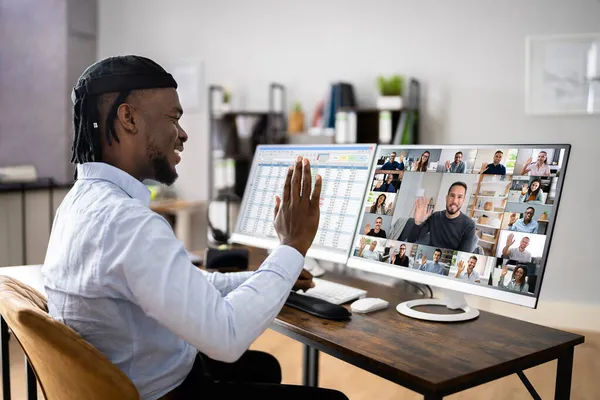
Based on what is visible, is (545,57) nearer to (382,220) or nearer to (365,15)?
(365,15)

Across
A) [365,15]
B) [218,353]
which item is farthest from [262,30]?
[218,353]

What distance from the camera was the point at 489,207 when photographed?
1447 millimetres

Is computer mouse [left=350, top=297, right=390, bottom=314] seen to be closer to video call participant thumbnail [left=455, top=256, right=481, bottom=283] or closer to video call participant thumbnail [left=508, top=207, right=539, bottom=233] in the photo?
video call participant thumbnail [left=455, top=256, right=481, bottom=283]

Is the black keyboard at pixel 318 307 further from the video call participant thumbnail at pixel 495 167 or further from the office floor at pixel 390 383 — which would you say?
the office floor at pixel 390 383

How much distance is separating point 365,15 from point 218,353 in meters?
4.26

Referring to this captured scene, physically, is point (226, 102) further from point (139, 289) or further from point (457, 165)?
point (139, 289)

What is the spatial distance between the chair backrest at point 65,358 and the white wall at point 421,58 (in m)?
3.63

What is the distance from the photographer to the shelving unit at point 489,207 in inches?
56.1

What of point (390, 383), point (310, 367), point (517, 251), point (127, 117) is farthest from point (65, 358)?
point (390, 383)

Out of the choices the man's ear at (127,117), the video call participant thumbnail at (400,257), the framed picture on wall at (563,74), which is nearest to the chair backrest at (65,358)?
the man's ear at (127,117)

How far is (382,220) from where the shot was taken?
65.1 inches

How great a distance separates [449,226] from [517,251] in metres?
0.18

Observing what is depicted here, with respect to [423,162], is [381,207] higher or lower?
lower

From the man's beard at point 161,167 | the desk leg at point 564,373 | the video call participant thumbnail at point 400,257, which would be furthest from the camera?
the video call participant thumbnail at point 400,257
